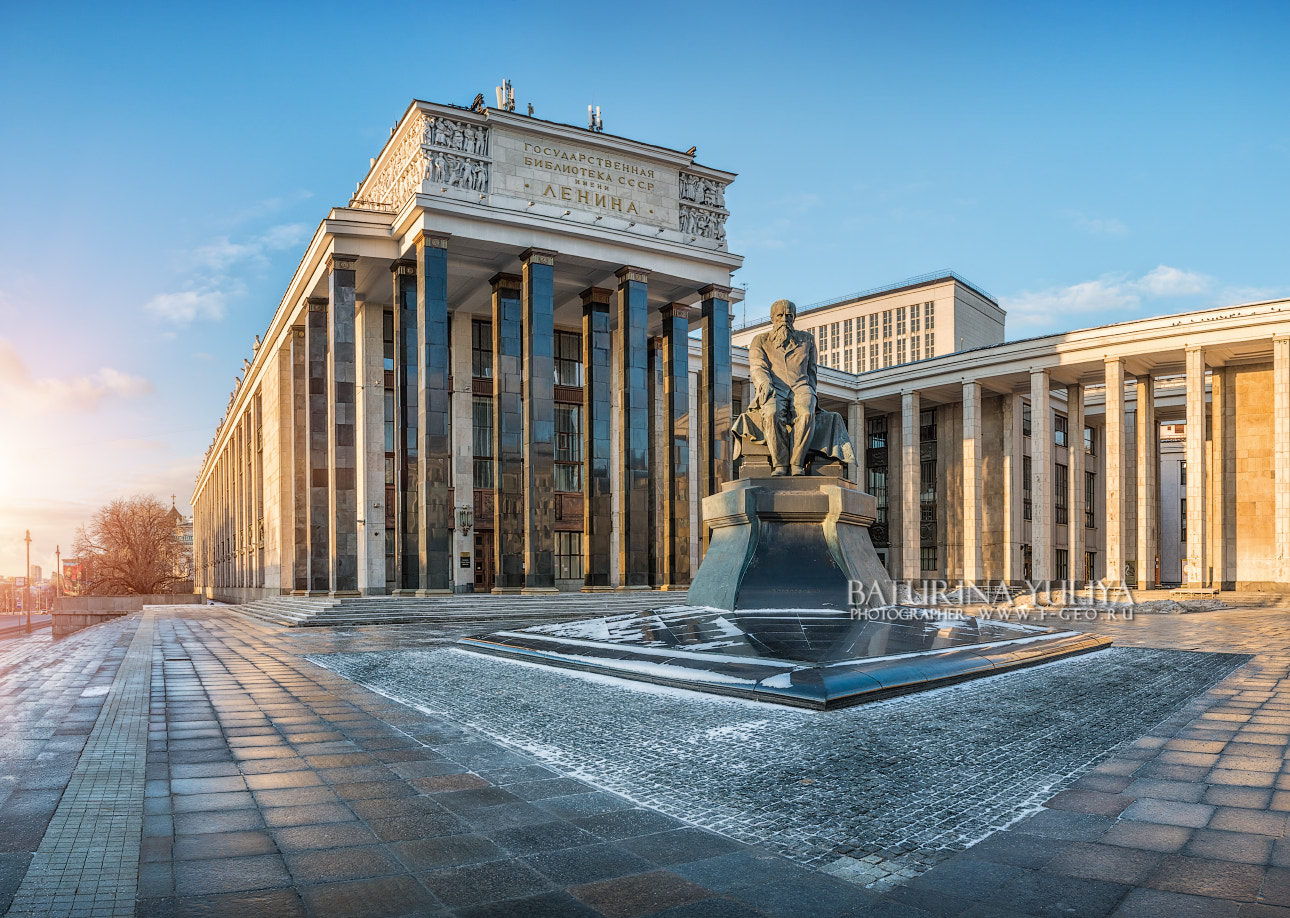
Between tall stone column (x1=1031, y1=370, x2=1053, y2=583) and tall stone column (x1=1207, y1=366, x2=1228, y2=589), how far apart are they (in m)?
8.24

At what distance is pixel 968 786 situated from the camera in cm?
547

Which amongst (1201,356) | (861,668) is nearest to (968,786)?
(861,668)

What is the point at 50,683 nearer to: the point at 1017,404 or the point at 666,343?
the point at 666,343

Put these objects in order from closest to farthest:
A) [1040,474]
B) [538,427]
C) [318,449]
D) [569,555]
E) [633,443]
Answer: [538,427] < [633,443] < [318,449] < [569,555] < [1040,474]

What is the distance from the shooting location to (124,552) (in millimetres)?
77500

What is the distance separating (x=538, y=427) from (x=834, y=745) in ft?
95.0

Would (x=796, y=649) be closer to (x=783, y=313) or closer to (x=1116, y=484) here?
(x=783, y=313)

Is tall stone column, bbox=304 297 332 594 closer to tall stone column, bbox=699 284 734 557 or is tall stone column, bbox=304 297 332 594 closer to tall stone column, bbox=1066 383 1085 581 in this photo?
tall stone column, bbox=699 284 734 557

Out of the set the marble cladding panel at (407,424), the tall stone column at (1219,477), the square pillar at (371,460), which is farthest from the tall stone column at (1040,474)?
the square pillar at (371,460)

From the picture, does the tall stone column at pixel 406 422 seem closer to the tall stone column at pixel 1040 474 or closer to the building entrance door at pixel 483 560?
the building entrance door at pixel 483 560

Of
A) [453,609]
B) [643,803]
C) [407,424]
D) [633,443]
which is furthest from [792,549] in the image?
[407,424]

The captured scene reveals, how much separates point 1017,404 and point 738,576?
49.8m

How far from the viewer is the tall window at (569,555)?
42656 millimetres

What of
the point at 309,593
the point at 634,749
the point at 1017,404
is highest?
the point at 1017,404
